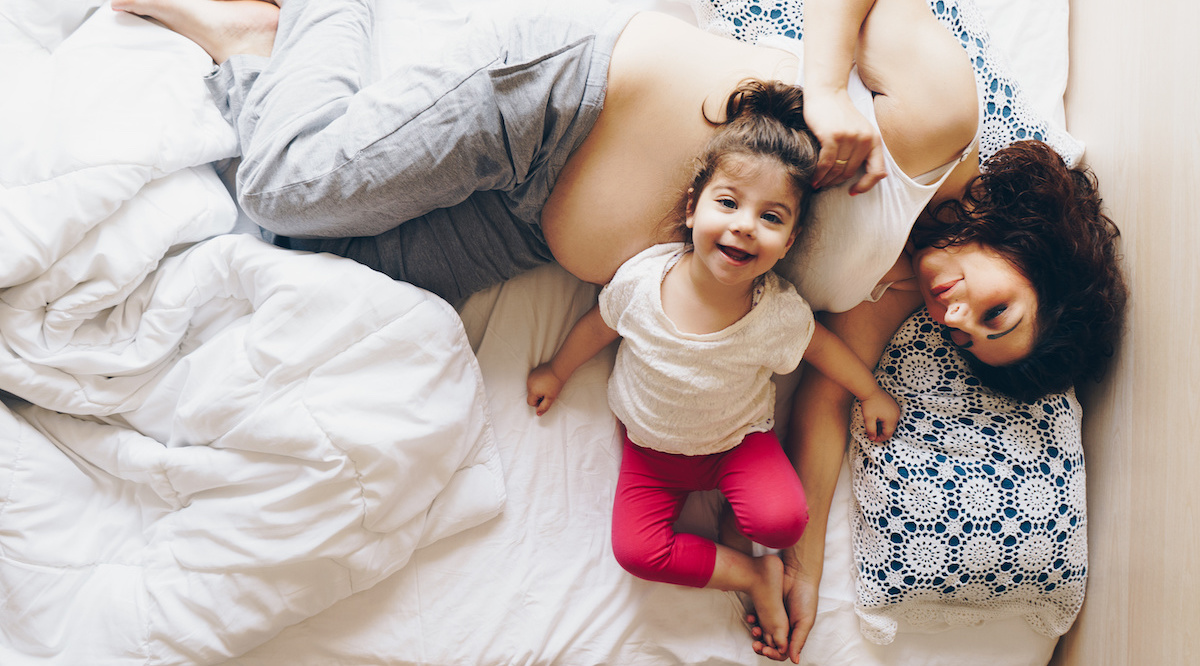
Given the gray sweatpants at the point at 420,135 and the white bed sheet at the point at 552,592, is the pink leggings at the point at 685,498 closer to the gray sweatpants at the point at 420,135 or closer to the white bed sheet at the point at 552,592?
the white bed sheet at the point at 552,592

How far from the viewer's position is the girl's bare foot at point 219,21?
3.55 ft

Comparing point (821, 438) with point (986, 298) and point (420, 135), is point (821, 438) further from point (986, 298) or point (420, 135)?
point (420, 135)

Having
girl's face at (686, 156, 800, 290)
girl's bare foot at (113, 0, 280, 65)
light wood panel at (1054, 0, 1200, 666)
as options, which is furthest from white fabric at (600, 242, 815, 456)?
girl's bare foot at (113, 0, 280, 65)

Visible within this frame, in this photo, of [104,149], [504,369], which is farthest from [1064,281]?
[104,149]

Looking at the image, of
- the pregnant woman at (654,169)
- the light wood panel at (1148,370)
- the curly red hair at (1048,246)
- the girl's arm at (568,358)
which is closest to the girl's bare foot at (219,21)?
the pregnant woman at (654,169)

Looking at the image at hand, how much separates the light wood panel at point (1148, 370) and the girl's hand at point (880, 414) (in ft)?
1.01

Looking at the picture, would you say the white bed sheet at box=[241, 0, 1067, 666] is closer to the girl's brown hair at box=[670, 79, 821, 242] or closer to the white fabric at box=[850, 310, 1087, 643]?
the white fabric at box=[850, 310, 1087, 643]

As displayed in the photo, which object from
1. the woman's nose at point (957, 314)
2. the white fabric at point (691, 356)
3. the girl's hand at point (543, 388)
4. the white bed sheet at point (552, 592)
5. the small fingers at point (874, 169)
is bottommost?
the white bed sheet at point (552, 592)

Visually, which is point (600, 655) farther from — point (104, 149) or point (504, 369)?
point (104, 149)

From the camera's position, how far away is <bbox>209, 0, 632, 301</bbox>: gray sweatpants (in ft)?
2.97

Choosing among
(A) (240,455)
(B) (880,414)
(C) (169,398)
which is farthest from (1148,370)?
(C) (169,398)

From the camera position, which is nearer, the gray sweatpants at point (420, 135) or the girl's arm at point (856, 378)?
the gray sweatpants at point (420, 135)

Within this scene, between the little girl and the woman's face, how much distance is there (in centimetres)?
16

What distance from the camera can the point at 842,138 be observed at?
0.84 metres
